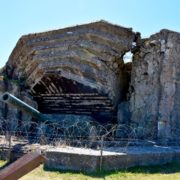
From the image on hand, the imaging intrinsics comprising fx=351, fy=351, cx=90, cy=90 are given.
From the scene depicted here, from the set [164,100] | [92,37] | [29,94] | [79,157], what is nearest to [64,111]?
[29,94]

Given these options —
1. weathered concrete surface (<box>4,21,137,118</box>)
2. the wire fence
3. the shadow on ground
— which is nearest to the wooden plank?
the shadow on ground

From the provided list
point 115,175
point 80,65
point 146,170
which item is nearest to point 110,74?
point 80,65

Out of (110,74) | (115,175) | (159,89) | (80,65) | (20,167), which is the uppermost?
(80,65)

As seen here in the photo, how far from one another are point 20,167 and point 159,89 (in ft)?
26.3

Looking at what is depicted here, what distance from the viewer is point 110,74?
11156 mm

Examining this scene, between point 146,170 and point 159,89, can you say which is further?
point 159,89

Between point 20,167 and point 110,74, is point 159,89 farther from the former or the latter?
point 20,167

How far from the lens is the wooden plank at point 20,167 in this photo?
2609 mm

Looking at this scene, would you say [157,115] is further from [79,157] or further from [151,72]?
[79,157]

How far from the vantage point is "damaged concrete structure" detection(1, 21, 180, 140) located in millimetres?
10148

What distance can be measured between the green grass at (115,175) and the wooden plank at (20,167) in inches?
140

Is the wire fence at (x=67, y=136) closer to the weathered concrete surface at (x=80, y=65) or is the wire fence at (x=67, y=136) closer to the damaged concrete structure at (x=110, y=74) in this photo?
the damaged concrete structure at (x=110, y=74)

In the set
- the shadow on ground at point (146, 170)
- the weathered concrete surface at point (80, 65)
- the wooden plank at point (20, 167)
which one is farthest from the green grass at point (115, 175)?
the weathered concrete surface at point (80, 65)

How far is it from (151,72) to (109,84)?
A: 55.6 inches
